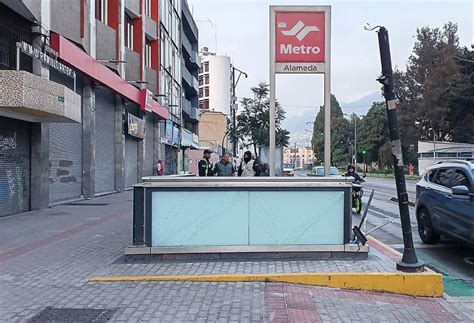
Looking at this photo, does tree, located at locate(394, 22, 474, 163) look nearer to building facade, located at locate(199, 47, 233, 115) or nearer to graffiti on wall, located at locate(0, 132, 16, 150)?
graffiti on wall, located at locate(0, 132, 16, 150)

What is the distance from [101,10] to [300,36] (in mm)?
15994

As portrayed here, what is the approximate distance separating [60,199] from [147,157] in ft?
49.2

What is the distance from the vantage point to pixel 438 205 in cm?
917

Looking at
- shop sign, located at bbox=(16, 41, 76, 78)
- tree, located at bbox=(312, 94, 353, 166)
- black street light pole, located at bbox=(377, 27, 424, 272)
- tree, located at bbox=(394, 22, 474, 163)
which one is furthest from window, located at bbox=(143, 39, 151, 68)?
tree, located at bbox=(312, 94, 353, 166)

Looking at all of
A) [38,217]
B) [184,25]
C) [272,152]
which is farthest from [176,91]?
[272,152]

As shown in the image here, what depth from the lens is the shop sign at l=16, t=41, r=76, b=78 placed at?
13.3 metres

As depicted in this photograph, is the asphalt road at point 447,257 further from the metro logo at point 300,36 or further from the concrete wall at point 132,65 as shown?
the concrete wall at point 132,65

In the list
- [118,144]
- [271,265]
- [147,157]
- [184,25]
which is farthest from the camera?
[184,25]

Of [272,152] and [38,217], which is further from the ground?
[272,152]

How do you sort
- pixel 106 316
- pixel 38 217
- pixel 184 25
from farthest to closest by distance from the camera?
pixel 184 25, pixel 38 217, pixel 106 316

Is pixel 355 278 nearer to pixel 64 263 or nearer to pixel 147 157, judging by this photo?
pixel 64 263

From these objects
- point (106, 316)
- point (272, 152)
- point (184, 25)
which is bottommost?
point (106, 316)

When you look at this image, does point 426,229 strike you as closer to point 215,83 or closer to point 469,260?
point 469,260

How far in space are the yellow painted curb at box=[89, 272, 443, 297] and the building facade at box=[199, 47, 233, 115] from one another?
338 ft
